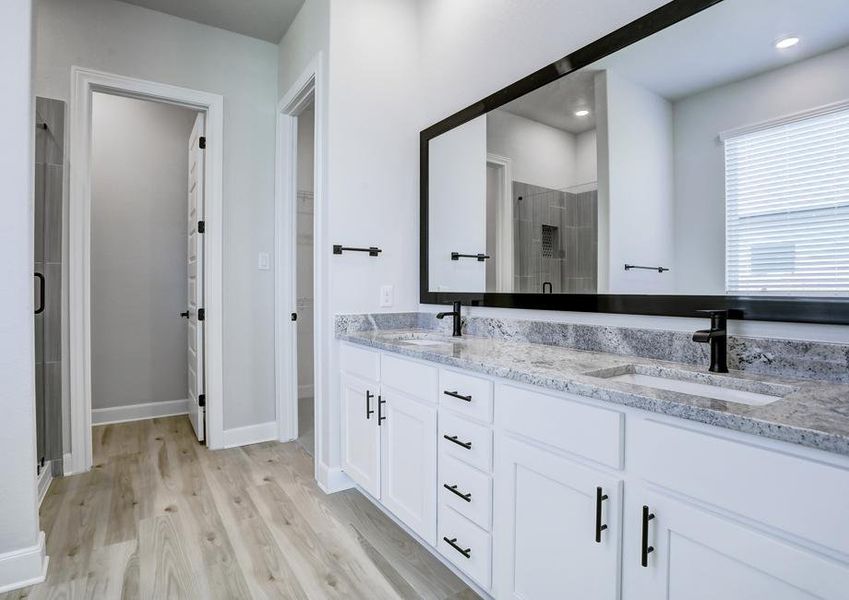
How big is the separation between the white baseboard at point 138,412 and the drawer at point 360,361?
86.6 inches

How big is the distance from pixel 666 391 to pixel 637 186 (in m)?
0.84

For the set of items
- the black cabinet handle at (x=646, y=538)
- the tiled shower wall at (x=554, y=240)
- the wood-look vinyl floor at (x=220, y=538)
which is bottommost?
the wood-look vinyl floor at (x=220, y=538)

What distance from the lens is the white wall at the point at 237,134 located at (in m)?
2.82

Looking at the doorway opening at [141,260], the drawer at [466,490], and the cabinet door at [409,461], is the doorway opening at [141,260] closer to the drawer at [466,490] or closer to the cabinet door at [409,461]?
the cabinet door at [409,461]

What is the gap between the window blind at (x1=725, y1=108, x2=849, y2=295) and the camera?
3.69 feet

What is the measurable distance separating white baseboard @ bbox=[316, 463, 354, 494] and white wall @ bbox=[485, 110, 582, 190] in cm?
173

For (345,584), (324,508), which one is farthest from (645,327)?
(324,508)

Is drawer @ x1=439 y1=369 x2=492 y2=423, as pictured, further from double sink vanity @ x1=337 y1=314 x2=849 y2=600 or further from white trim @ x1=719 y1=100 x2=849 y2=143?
white trim @ x1=719 y1=100 x2=849 y2=143

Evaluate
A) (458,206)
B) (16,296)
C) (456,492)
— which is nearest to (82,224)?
(16,296)

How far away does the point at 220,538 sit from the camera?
1968 mm

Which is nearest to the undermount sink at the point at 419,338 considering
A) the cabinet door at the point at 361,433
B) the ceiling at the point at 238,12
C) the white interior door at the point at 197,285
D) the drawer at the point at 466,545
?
the cabinet door at the point at 361,433

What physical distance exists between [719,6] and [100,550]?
2925 millimetres

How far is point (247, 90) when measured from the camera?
317cm

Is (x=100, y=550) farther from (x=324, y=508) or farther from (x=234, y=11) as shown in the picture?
(x=234, y=11)
